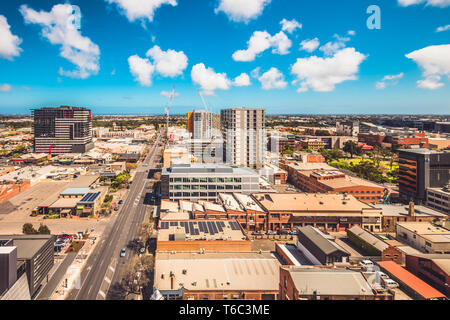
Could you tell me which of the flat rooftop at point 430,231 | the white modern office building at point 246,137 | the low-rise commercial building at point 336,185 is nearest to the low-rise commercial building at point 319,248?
the flat rooftop at point 430,231

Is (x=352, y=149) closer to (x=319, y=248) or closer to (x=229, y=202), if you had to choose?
(x=229, y=202)

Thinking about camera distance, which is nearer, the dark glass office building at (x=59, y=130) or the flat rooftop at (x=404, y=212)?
the flat rooftop at (x=404, y=212)

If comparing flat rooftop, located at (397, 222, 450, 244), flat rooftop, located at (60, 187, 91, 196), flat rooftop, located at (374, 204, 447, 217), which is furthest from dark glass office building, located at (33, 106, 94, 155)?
flat rooftop, located at (397, 222, 450, 244)

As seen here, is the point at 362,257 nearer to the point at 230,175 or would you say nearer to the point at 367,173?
the point at 230,175

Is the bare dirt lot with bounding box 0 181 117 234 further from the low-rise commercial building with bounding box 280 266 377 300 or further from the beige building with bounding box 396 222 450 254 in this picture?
the beige building with bounding box 396 222 450 254

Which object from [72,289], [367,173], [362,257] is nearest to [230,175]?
[362,257]

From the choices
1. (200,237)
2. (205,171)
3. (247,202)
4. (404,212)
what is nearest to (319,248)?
(200,237)

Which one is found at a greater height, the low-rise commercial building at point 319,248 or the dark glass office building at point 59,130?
the dark glass office building at point 59,130

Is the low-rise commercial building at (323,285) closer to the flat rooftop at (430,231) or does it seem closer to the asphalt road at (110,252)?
the asphalt road at (110,252)
